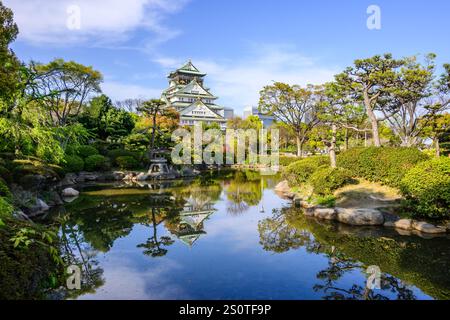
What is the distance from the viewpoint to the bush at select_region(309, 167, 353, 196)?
11.4 m

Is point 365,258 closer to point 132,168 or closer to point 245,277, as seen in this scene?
point 245,277

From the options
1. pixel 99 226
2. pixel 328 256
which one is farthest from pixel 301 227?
pixel 99 226

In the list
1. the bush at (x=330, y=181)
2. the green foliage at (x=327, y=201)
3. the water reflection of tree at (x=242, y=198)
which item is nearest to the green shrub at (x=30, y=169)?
the water reflection of tree at (x=242, y=198)

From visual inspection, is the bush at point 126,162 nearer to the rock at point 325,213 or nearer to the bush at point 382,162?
the bush at point 382,162

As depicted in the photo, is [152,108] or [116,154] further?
[152,108]

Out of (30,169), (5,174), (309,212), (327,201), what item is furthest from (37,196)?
(327,201)

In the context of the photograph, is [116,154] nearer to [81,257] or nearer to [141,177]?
[141,177]

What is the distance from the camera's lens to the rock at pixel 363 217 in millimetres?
8859

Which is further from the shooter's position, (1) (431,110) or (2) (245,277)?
(1) (431,110)

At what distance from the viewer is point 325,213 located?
9906 mm

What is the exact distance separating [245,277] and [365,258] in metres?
2.68

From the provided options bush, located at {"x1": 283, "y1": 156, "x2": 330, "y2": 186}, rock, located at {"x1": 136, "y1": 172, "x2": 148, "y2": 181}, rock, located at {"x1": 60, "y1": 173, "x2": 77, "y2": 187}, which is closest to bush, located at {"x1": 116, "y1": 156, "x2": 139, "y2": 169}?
rock, located at {"x1": 136, "y1": 172, "x2": 148, "y2": 181}

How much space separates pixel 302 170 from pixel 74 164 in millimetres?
14837

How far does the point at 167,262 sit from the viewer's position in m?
6.12
